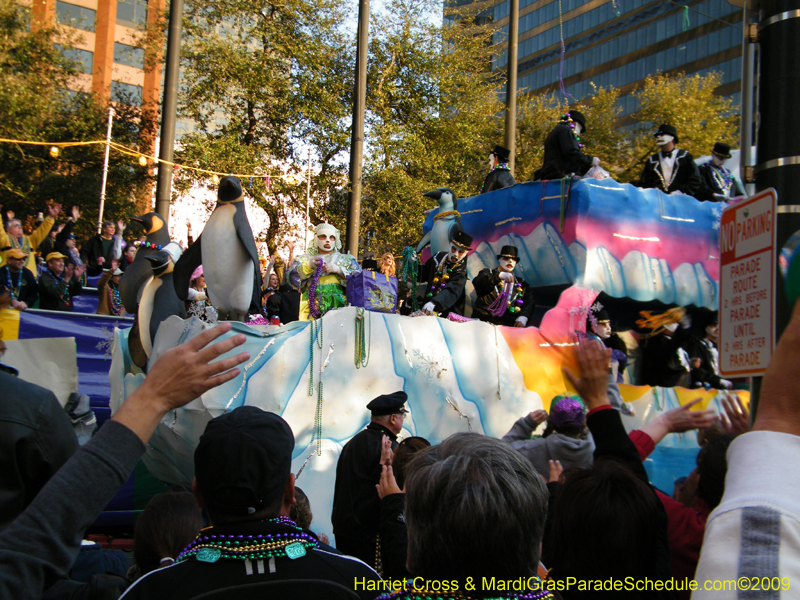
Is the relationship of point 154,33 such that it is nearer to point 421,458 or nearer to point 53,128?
point 53,128

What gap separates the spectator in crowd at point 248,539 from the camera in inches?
62.5

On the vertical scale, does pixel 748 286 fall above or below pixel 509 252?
below

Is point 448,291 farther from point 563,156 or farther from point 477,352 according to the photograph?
point 563,156

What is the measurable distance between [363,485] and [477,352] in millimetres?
2921

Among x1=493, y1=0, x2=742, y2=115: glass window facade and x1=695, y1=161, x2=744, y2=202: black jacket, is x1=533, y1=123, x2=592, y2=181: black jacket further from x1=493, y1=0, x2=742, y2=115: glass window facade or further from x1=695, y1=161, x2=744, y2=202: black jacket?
x1=493, y1=0, x2=742, y2=115: glass window facade

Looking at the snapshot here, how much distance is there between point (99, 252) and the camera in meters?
11.8

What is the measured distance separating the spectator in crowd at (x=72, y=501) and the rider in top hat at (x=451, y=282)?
6.22m

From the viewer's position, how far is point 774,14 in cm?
220

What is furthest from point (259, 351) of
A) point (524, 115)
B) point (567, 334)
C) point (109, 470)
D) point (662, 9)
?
point (662, 9)

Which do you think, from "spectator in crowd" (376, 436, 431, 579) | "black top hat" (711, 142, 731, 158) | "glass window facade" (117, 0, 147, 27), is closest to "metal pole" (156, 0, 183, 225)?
"spectator in crowd" (376, 436, 431, 579)

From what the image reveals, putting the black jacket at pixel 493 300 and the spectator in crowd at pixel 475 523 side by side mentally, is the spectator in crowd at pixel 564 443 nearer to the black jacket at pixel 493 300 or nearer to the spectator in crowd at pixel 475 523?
the spectator in crowd at pixel 475 523

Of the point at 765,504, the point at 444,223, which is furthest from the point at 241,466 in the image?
the point at 444,223

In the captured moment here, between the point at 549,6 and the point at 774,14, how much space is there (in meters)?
36.3

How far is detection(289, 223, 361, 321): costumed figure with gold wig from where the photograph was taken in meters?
6.79
